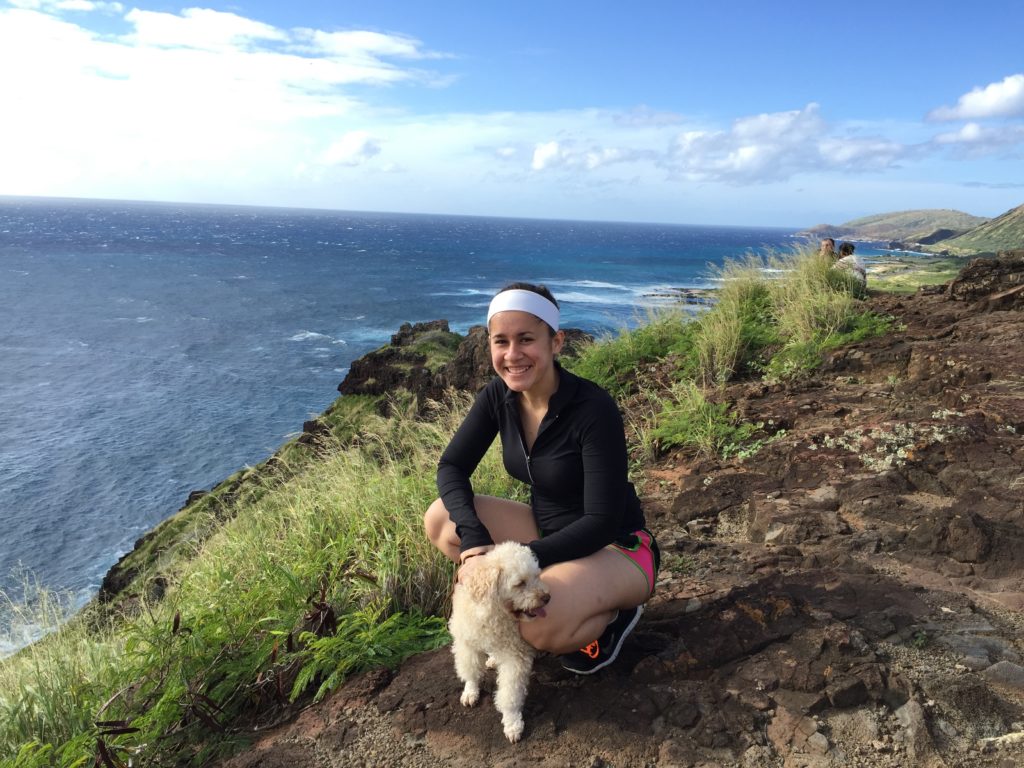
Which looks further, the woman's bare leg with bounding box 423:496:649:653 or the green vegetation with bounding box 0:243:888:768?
the green vegetation with bounding box 0:243:888:768

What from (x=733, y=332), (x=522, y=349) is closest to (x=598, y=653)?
(x=522, y=349)

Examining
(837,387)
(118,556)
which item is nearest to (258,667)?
(837,387)

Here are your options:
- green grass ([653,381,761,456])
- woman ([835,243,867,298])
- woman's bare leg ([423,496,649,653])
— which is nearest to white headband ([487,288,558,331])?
woman's bare leg ([423,496,649,653])

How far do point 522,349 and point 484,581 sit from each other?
3.25 feet

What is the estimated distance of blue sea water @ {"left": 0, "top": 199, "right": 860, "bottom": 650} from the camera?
20.3 metres

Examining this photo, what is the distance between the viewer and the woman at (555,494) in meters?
2.63

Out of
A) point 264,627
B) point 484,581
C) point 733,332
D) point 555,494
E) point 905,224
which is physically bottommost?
point 264,627

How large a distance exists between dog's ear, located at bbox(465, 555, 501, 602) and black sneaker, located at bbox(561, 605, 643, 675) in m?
0.57

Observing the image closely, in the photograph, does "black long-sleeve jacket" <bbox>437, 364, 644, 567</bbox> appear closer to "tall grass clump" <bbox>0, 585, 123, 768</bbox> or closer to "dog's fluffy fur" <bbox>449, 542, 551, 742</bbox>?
"dog's fluffy fur" <bbox>449, 542, 551, 742</bbox>

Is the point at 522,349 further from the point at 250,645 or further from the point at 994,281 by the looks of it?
the point at 994,281

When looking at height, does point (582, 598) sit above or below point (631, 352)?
below

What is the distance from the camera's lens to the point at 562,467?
9.40 feet

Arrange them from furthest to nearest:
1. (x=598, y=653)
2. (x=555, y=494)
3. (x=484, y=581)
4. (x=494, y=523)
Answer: (x=494, y=523)
(x=555, y=494)
(x=598, y=653)
(x=484, y=581)

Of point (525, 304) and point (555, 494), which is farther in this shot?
point (555, 494)
